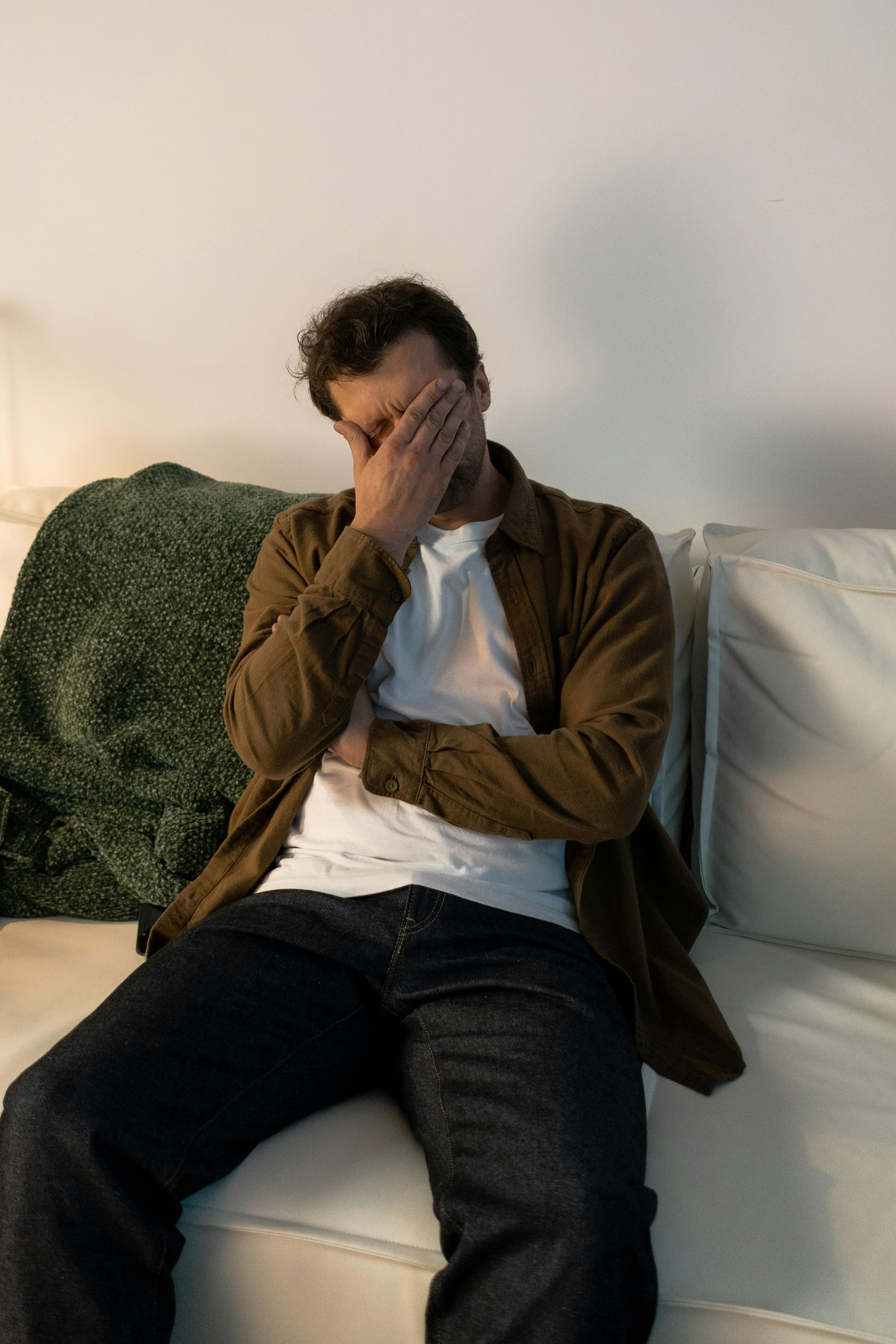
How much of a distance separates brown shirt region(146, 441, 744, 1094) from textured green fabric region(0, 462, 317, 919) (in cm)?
15

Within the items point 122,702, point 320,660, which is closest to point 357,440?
point 320,660

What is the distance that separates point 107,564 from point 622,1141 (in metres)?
1.15

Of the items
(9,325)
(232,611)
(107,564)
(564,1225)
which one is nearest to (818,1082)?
(564,1225)

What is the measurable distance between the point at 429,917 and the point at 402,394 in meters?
0.65

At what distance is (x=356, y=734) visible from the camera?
1.15 meters

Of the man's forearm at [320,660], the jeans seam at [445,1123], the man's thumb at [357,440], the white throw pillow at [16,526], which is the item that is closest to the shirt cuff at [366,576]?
the man's forearm at [320,660]

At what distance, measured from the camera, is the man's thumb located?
1.21 metres

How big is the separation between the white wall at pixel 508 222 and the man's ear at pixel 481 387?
15.7 inches

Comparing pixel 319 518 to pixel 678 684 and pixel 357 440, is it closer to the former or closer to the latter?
pixel 357 440

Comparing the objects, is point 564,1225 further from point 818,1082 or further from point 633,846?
point 633,846

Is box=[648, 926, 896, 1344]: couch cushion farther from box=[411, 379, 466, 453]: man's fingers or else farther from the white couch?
box=[411, 379, 466, 453]: man's fingers

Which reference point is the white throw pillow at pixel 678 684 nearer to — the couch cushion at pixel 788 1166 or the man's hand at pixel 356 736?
the couch cushion at pixel 788 1166

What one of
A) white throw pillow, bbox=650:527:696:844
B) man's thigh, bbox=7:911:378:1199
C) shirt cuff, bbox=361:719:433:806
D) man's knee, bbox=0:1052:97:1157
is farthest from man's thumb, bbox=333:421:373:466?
man's knee, bbox=0:1052:97:1157

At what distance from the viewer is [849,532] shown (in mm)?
1367
